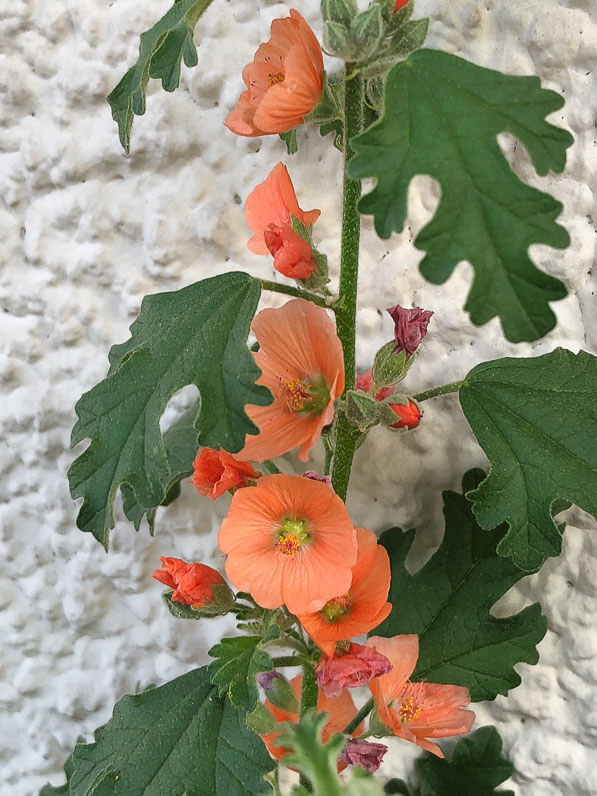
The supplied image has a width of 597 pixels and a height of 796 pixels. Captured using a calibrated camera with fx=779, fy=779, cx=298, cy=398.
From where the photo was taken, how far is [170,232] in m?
0.84

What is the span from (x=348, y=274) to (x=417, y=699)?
1.22ft

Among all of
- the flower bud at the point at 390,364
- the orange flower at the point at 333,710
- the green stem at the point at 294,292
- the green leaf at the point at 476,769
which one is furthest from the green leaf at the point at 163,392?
the green leaf at the point at 476,769

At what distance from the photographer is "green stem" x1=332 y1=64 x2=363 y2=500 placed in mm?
558

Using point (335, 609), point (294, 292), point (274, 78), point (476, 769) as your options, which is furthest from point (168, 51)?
point (476, 769)

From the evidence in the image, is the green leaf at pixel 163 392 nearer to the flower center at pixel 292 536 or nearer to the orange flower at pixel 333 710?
the flower center at pixel 292 536

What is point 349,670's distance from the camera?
1.91 feet

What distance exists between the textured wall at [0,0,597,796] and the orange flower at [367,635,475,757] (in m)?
0.16

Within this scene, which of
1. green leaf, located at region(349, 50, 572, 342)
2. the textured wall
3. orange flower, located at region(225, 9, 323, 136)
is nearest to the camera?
green leaf, located at region(349, 50, 572, 342)

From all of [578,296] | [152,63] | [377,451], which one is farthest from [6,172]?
[578,296]

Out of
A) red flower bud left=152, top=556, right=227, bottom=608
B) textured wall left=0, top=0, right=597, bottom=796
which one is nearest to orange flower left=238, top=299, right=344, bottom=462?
red flower bud left=152, top=556, right=227, bottom=608

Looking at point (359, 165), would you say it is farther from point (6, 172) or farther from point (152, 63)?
point (6, 172)

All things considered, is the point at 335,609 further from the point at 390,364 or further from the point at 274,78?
the point at 274,78

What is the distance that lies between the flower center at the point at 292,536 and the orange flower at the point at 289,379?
0.18 ft

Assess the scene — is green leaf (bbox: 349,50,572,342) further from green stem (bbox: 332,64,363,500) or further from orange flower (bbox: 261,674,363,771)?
orange flower (bbox: 261,674,363,771)
